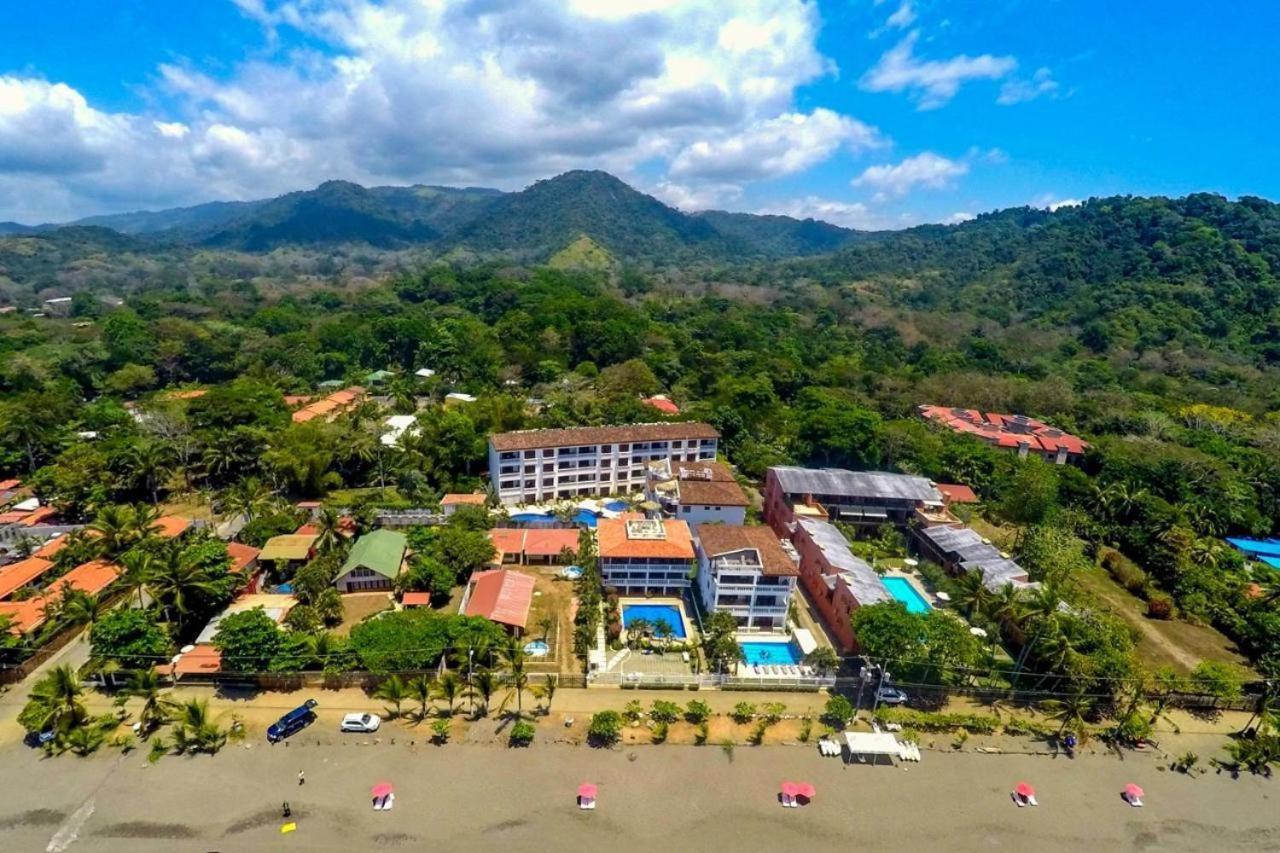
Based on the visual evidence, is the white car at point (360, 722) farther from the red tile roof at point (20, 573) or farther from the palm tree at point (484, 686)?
the red tile roof at point (20, 573)

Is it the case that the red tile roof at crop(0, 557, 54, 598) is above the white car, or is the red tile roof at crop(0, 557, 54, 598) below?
above

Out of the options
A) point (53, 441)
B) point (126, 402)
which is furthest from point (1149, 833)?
point (126, 402)

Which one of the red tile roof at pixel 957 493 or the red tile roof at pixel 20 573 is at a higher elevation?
the red tile roof at pixel 957 493

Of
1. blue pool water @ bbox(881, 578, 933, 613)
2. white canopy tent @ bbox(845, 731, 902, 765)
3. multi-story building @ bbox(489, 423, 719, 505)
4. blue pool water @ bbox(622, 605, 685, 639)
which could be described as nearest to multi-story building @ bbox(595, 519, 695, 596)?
blue pool water @ bbox(622, 605, 685, 639)

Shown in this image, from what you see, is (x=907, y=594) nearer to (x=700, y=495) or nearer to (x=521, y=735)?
(x=700, y=495)

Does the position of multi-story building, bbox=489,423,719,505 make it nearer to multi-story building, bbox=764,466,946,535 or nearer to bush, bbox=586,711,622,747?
multi-story building, bbox=764,466,946,535

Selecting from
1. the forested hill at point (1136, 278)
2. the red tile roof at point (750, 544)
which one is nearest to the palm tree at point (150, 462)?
the red tile roof at point (750, 544)

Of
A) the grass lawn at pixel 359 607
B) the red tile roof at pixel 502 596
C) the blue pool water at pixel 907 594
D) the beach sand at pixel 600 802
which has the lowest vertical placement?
the beach sand at pixel 600 802
